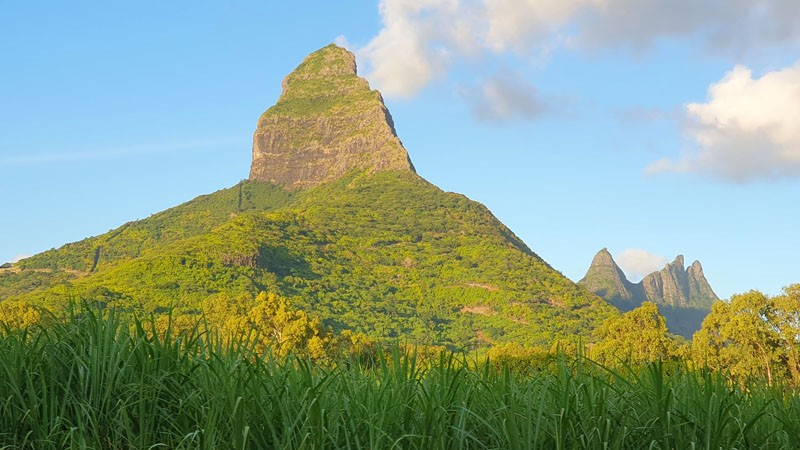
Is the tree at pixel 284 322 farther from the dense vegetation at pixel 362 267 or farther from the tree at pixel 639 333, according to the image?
the dense vegetation at pixel 362 267

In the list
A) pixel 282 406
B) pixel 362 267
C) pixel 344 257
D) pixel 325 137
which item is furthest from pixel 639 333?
pixel 325 137

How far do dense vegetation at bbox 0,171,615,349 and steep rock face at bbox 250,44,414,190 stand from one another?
34.2 ft

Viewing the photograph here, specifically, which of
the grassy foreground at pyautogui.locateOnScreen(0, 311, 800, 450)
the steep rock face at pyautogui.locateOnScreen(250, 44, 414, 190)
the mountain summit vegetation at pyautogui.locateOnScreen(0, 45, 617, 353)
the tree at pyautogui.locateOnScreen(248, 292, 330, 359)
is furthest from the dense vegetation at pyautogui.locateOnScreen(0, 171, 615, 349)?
the grassy foreground at pyautogui.locateOnScreen(0, 311, 800, 450)

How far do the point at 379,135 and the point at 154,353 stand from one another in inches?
6558

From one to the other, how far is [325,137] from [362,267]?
6980 centimetres

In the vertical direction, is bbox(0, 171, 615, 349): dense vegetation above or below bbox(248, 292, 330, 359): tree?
above

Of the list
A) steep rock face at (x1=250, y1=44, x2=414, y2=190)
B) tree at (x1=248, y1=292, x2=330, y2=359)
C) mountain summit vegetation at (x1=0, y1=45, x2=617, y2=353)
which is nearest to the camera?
tree at (x1=248, y1=292, x2=330, y2=359)

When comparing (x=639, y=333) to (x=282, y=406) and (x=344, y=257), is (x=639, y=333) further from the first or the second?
(x=344, y=257)

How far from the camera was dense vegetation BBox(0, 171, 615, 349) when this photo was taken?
310ft

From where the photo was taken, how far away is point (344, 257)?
12169 cm

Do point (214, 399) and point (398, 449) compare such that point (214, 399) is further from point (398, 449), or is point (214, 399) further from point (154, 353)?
point (398, 449)

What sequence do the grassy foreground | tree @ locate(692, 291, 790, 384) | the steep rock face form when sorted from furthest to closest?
the steep rock face < tree @ locate(692, 291, 790, 384) < the grassy foreground

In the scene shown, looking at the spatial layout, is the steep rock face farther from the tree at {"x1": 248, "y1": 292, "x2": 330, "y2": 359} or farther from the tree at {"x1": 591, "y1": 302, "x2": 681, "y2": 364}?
the tree at {"x1": 248, "y1": 292, "x2": 330, "y2": 359}

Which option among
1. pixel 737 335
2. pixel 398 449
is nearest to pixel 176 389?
pixel 398 449
